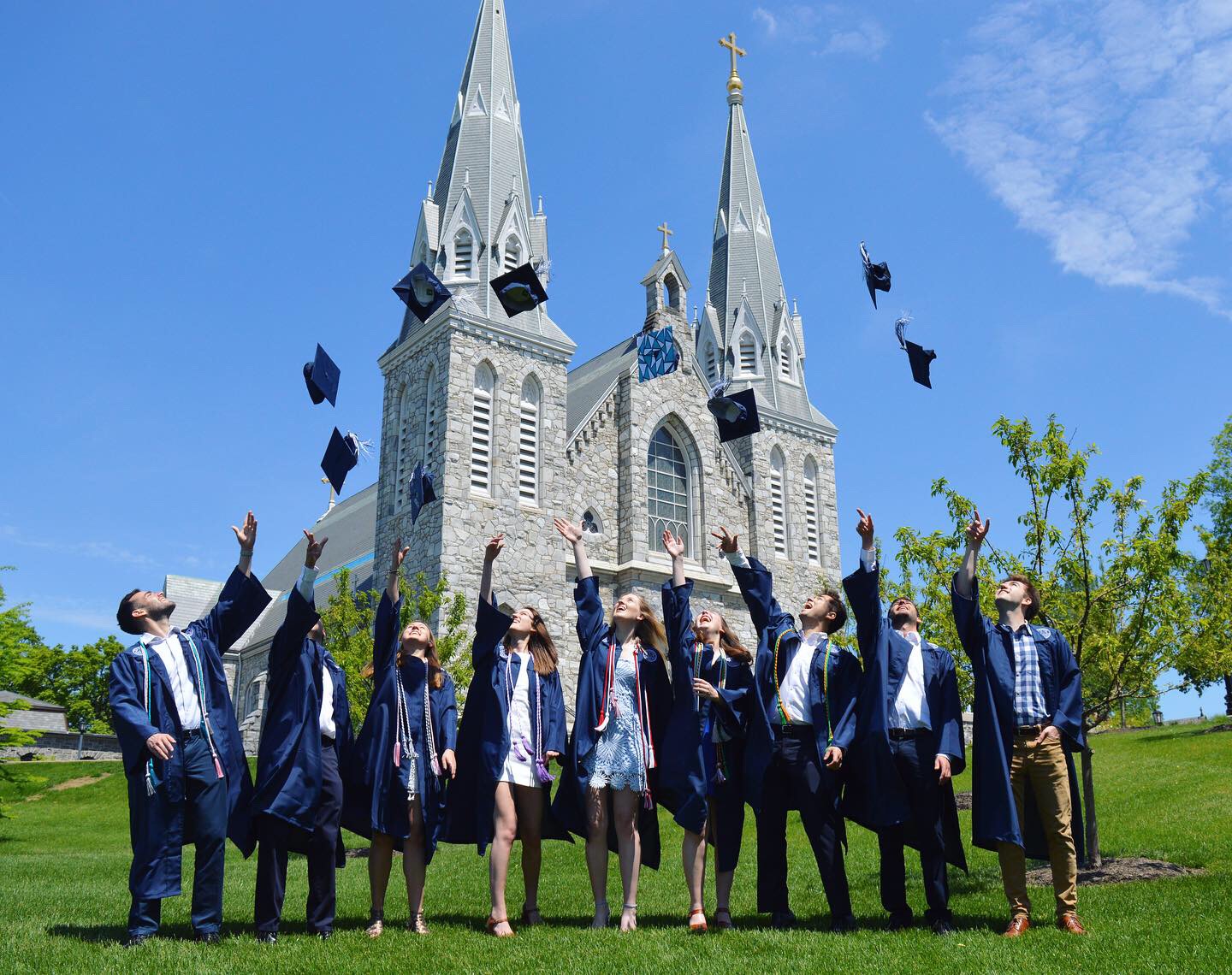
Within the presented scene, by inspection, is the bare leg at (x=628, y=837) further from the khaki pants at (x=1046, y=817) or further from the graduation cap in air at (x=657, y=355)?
the graduation cap in air at (x=657, y=355)

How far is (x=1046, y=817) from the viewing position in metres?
6.25

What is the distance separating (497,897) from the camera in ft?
20.9

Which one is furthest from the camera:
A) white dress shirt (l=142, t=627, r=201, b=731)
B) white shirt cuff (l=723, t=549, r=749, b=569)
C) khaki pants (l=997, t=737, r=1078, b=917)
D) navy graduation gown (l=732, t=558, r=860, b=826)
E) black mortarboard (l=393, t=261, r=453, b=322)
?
black mortarboard (l=393, t=261, r=453, b=322)

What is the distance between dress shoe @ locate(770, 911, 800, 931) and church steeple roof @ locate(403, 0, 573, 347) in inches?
856

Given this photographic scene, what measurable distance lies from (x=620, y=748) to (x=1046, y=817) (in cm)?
256

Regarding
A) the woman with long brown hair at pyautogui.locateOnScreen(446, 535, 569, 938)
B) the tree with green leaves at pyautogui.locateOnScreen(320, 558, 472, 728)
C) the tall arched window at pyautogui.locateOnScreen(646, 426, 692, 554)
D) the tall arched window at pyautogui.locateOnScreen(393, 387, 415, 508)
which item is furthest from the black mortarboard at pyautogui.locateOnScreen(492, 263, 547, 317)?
the tall arched window at pyautogui.locateOnScreen(646, 426, 692, 554)

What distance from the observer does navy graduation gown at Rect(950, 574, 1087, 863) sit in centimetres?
624

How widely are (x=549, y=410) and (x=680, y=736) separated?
2110cm

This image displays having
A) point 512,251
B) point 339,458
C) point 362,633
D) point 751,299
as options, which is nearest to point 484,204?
point 512,251

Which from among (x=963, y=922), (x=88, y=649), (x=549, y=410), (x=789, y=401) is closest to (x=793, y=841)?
(x=963, y=922)

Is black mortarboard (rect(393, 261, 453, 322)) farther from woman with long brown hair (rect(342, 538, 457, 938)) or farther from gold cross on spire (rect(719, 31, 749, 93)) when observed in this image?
gold cross on spire (rect(719, 31, 749, 93))

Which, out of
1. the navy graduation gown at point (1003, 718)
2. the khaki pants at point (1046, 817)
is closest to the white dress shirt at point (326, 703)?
the navy graduation gown at point (1003, 718)

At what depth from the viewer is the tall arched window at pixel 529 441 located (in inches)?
1048

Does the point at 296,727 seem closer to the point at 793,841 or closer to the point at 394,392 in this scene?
the point at 793,841
